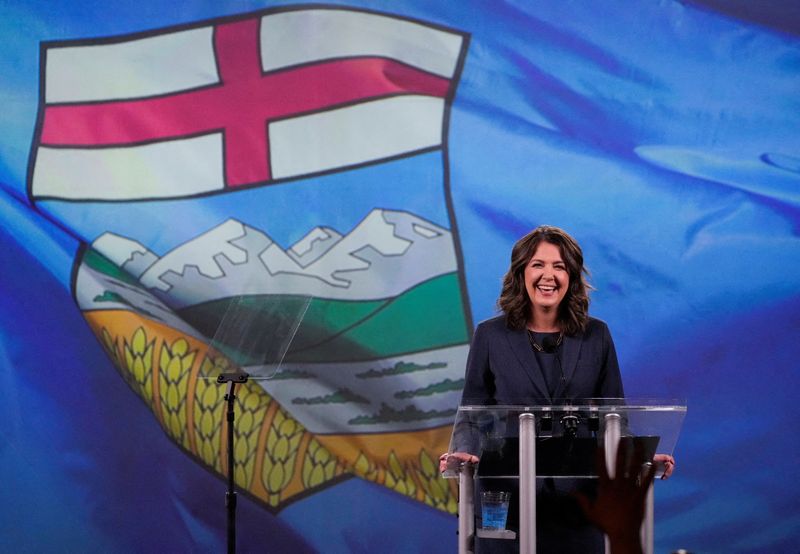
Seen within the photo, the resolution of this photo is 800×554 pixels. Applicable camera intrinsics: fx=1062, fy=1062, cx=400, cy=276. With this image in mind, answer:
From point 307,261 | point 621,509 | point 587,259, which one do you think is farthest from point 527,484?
point 307,261

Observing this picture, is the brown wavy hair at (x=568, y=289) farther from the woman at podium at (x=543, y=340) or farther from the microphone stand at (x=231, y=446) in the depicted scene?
the microphone stand at (x=231, y=446)

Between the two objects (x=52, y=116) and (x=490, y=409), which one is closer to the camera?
(x=490, y=409)

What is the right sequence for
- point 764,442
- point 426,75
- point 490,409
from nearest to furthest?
point 490,409 < point 764,442 < point 426,75

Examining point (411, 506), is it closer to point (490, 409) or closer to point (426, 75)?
point (426, 75)

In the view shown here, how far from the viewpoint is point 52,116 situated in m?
4.91

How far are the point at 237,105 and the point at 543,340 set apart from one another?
2.45 meters

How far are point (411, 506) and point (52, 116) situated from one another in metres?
2.42

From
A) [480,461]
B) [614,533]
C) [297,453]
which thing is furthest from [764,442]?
[614,533]

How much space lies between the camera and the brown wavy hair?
289 cm

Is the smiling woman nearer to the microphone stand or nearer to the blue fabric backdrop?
the microphone stand

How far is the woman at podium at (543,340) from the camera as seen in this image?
2812mm

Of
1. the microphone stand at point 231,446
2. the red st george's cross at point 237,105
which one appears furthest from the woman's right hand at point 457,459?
the red st george's cross at point 237,105

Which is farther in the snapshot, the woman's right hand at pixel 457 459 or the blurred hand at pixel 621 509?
the woman's right hand at pixel 457 459

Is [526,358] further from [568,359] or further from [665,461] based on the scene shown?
[665,461]
